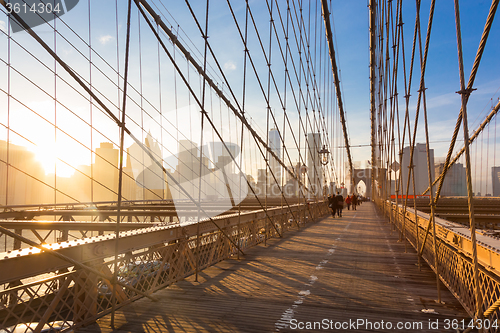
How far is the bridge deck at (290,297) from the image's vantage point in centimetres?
339

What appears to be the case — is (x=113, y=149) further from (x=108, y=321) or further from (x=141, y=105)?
(x=108, y=321)

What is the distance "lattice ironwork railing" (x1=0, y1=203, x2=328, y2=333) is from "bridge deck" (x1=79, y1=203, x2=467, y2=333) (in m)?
0.17

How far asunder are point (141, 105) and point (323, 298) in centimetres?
813

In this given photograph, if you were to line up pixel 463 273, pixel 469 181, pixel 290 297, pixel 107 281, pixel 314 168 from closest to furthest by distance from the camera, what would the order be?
pixel 469 181, pixel 107 281, pixel 463 273, pixel 290 297, pixel 314 168

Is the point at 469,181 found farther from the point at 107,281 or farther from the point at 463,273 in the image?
the point at 107,281

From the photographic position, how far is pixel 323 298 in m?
4.14

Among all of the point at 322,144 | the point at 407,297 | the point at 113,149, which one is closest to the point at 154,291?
the point at 407,297

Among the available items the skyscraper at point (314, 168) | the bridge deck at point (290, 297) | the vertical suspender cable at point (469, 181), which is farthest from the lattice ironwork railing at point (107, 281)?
the skyscraper at point (314, 168)

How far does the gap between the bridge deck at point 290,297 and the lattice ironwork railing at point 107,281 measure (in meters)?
0.17

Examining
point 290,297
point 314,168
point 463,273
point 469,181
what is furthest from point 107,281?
point 314,168

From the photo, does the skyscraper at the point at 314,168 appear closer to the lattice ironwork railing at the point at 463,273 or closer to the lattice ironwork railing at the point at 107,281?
the lattice ironwork railing at the point at 107,281

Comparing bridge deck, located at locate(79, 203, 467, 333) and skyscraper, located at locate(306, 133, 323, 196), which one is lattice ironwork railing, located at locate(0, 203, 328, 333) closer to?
bridge deck, located at locate(79, 203, 467, 333)

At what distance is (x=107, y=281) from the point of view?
349cm

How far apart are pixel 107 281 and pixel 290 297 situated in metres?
2.09
